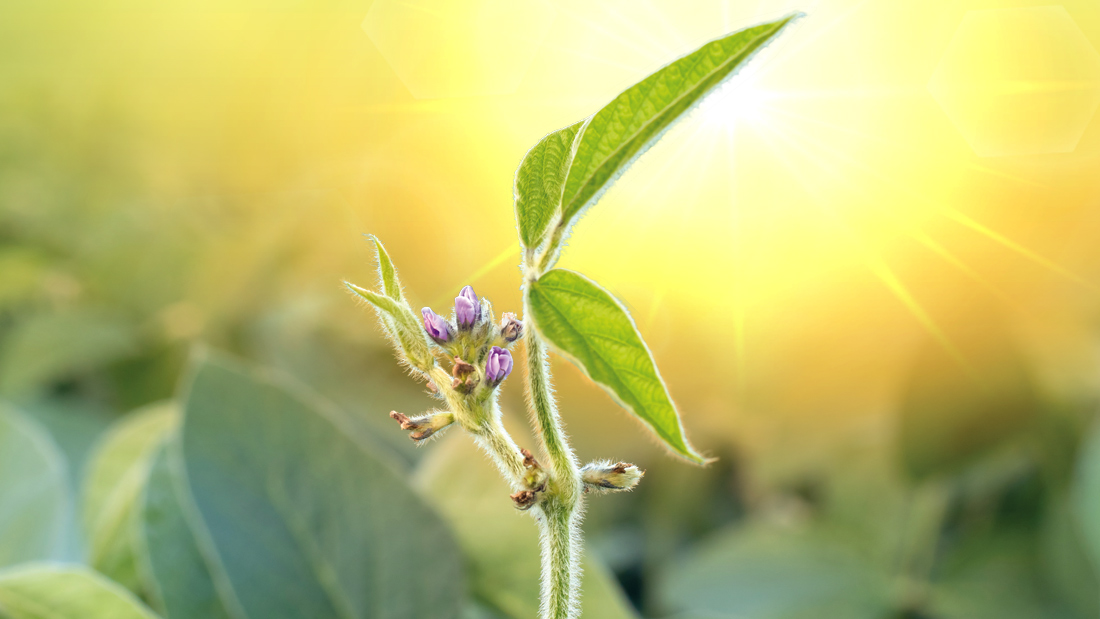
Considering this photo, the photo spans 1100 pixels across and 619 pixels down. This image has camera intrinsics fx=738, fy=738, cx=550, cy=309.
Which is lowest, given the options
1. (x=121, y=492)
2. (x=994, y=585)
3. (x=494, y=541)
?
(x=994, y=585)

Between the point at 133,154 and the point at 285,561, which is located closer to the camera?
the point at 285,561

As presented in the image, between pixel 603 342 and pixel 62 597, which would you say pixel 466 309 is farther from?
pixel 62 597

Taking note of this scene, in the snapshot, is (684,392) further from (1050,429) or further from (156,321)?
(156,321)

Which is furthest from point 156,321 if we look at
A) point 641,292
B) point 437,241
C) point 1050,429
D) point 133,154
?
point 1050,429

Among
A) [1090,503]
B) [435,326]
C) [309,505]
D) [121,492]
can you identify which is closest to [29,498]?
[121,492]

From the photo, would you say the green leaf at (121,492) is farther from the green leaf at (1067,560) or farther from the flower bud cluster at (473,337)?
the green leaf at (1067,560)

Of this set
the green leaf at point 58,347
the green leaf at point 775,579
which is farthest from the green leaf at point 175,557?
the green leaf at point 58,347

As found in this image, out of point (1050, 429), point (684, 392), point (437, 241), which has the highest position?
point (437, 241)
